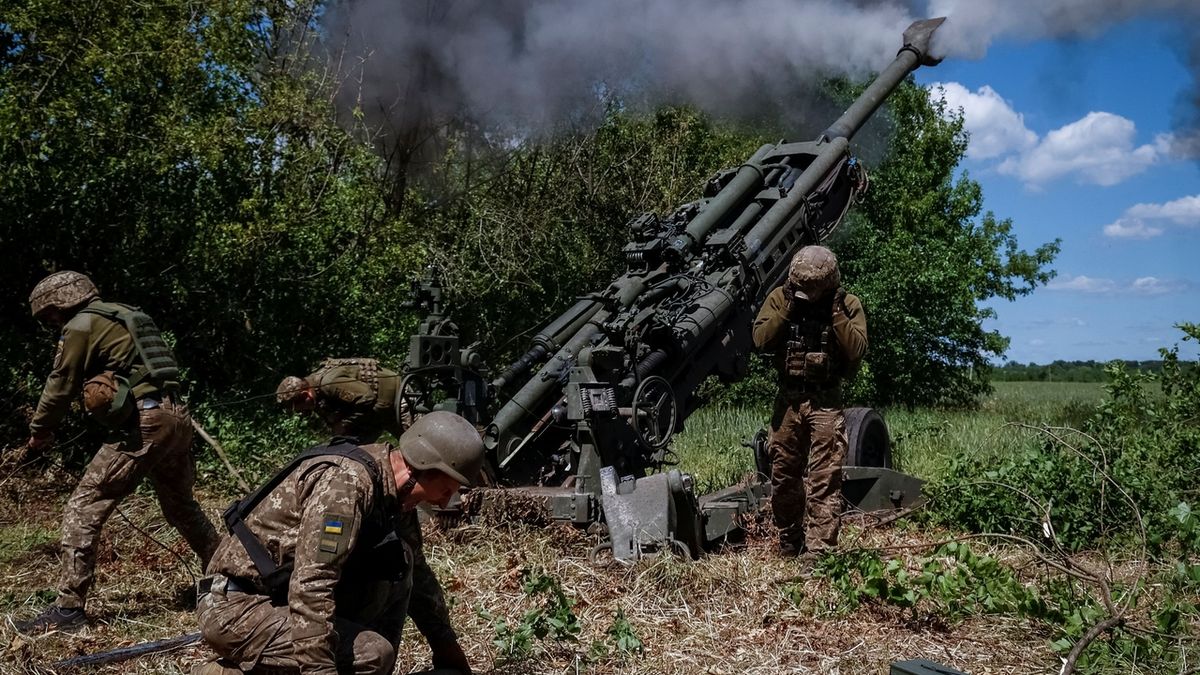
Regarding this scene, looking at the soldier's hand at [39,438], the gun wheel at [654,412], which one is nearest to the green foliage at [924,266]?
the gun wheel at [654,412]

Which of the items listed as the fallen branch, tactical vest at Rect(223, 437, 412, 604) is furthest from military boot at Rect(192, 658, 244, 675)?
the fallen branch

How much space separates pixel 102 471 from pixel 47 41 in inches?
201

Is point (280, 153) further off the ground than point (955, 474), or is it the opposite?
point (280, 153)

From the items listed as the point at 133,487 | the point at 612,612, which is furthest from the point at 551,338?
the point at 133,487

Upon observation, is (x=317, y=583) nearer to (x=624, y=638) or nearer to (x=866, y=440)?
(x=624, y=638)

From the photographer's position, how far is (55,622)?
5539mm

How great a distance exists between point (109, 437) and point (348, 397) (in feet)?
5.24

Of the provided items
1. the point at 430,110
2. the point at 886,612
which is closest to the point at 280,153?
the point at 430,110

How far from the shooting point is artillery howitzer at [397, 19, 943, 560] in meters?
6.76

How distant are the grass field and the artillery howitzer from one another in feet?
0.98

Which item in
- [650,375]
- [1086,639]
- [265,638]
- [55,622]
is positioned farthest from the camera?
[650,375]

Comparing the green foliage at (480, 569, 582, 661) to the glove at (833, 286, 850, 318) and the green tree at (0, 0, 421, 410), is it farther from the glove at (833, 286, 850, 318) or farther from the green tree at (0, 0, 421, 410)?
the green tree at (0, 0, 421, 410)

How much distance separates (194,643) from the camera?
16.9 ft

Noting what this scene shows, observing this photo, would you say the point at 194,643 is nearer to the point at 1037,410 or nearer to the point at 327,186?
the point at 327,186
